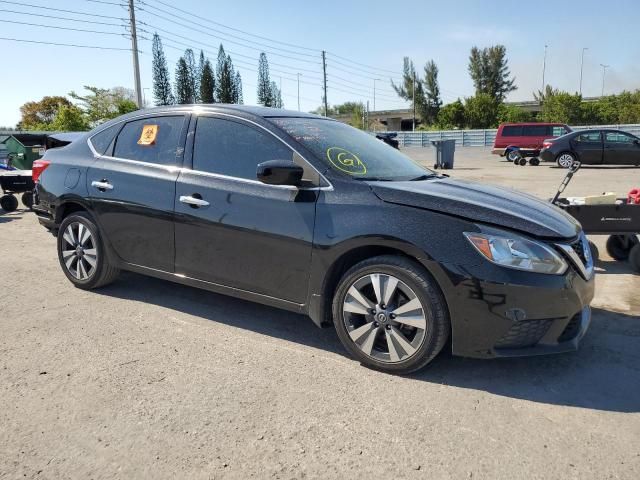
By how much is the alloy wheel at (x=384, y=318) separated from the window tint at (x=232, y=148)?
105cm

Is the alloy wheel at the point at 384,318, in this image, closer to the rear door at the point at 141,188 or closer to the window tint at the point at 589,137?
the rear door at the point at 141,188

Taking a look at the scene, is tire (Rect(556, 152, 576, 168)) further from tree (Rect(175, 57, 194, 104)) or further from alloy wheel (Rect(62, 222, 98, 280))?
tree (Rect(175, 57, 194, 104))

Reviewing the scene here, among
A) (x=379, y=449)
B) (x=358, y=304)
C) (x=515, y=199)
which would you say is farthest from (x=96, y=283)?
(x=515, y=199)

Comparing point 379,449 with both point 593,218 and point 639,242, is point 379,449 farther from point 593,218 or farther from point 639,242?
point 639,242

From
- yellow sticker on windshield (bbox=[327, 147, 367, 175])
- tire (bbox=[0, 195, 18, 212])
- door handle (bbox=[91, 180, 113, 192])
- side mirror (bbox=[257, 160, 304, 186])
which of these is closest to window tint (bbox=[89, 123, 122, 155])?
door handle (bbox=[91, 180, 113, 192])

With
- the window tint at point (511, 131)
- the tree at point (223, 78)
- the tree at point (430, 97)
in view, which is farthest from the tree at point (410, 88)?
the window tint at point (511, 131)

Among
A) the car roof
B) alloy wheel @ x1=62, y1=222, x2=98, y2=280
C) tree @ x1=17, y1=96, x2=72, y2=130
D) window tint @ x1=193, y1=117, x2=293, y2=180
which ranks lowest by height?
alloy wheel @ x1=62, y1=222, x2=98, y2=280

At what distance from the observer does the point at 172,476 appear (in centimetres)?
225

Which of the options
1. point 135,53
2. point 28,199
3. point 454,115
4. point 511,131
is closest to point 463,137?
point 511,131

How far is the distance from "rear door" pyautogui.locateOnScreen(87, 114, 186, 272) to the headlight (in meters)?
2.30

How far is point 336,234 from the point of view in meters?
3.25

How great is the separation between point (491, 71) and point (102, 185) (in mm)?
103615

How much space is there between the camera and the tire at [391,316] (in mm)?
3008

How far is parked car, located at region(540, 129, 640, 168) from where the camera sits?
66.2 feet
